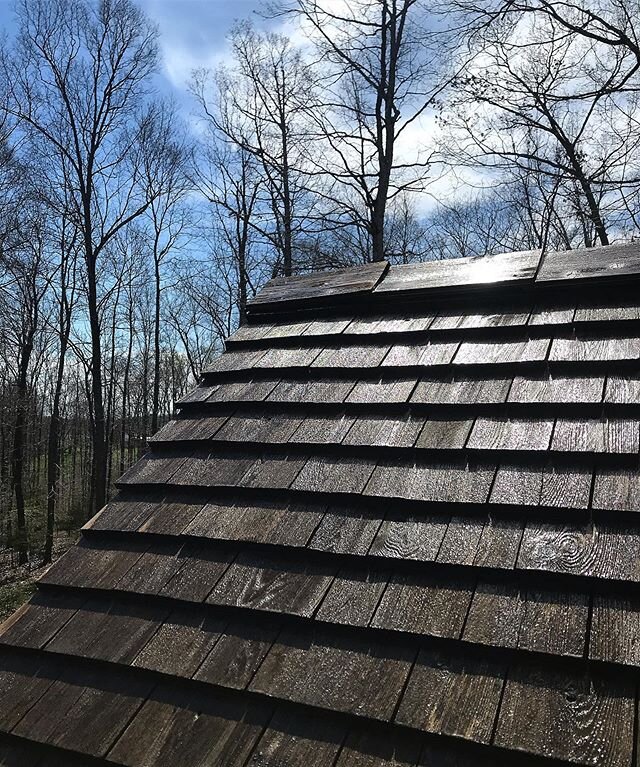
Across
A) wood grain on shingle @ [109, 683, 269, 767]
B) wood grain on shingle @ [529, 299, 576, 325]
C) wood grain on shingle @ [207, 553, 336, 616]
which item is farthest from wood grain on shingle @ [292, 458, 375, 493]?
wood grain on shingle @ [529, 299, 576, 325]

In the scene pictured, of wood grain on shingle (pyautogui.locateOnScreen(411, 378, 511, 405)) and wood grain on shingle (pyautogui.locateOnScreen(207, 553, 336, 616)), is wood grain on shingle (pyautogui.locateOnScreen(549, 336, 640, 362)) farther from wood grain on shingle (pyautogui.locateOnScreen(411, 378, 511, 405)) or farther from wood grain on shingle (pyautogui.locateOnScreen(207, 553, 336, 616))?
wood grain on shingle (pyautogui.locateOnScreen(207, 553, 336, 616))

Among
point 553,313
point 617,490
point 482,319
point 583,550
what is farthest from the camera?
point 482,319

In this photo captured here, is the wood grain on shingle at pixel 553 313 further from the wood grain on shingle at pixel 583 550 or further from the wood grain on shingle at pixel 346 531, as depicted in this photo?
the wood grain on shingle at pixel 346 531

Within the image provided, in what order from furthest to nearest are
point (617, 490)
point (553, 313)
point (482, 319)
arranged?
point (482, 319), point (553, 313), point (617, 490)

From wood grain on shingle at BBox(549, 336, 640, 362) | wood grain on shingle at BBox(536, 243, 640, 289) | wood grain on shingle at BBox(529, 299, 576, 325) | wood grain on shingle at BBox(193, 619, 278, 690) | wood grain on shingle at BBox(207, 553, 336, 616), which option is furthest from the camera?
wood grain on shingle at BBox(536, 243, 640, 289)

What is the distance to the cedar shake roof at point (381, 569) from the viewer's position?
117cm

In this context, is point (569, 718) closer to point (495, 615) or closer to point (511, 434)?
point (495, 615)

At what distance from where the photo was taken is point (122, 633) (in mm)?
1580

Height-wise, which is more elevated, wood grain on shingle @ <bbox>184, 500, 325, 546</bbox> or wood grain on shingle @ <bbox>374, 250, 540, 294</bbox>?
wood grain on shingle @ <bbox>374, 250, 540, 294</bbox>

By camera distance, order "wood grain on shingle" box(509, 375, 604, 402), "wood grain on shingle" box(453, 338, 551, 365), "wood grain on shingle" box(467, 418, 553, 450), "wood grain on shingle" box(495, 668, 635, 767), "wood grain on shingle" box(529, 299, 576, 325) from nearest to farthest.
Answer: "wood grain on shingle" box(495, 668, 635, 767) → "wood grain on shingle" box(467, 418, 553, 450) → "wood grain on shingle" box(509, 375, 604, 402) → "wood grain on shingle" box(453, 338, 551, 365) → "wood grain on shingle" box(529, 299, 576, 325)

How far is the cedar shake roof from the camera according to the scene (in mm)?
1171

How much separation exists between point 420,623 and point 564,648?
321 mm

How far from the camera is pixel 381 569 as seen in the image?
1.49 metres

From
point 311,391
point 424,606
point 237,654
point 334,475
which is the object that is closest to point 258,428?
point 311,391
